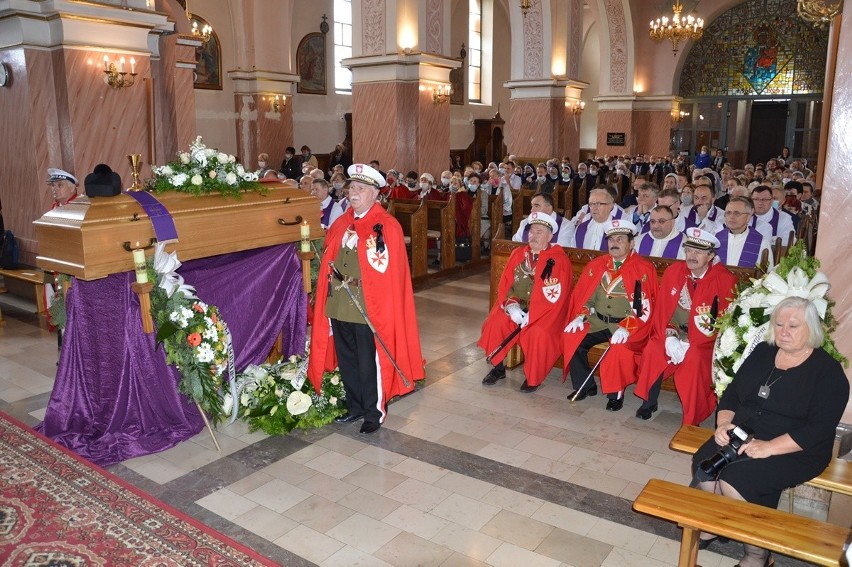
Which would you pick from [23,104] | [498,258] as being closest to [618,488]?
[498,258]

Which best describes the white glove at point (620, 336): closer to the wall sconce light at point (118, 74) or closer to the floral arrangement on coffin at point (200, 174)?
the floral arrangement on coffin at point (200, 174)

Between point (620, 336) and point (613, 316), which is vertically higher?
point (613, 316)

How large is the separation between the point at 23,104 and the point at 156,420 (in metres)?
6.07

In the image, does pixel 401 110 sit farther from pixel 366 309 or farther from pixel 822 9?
pixel 822 9

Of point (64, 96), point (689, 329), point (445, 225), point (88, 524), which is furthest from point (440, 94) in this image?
point (88, 524)

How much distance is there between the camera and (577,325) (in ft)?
19.2

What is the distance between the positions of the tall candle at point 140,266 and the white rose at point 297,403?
138 cm

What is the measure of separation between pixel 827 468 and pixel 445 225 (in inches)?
305

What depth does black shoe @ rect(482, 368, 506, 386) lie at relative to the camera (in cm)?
623

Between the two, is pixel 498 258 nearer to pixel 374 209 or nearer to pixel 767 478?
pixel 374 209

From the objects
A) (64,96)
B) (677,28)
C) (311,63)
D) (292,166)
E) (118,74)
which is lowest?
(292,166)

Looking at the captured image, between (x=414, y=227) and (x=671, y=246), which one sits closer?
(x=671, y=246)

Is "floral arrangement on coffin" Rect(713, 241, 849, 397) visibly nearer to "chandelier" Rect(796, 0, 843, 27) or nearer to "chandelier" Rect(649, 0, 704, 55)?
"chandelier" Rect(796, 0, 843, 27)

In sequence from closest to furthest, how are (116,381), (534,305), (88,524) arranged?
(88,524)
(116,381)
(534,305)
